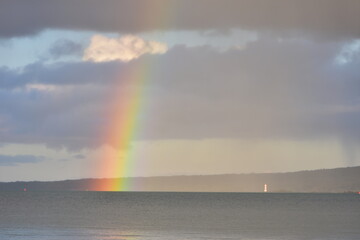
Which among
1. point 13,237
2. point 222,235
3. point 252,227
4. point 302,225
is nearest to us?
point 13,237

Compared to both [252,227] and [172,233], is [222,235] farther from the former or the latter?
[252,227]

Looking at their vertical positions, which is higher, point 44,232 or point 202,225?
point 202,225

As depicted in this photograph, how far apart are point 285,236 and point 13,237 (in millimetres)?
25616

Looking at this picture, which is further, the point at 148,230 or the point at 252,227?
the point at 252,227

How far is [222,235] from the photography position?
65062 millimetres

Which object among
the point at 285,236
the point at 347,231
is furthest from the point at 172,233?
the point at 347,231

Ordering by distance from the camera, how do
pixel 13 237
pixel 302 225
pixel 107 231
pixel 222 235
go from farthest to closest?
pixel 302 225, pixel 107 231, pixel 222 235, pixel 13 237

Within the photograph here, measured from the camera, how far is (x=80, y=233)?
66.2 meters

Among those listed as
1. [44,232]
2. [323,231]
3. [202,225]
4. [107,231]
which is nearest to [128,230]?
[107,231]

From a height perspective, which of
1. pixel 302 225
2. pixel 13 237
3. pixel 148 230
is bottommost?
pixel 13 237

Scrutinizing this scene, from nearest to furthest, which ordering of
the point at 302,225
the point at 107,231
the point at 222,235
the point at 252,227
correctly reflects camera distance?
the point at 222,235
the point at 107,231
the point at 252,227
the point at 302,225

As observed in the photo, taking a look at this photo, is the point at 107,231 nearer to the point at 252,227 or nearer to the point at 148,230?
the point at 148,230

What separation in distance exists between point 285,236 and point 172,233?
11037mm

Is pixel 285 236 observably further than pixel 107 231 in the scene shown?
No
